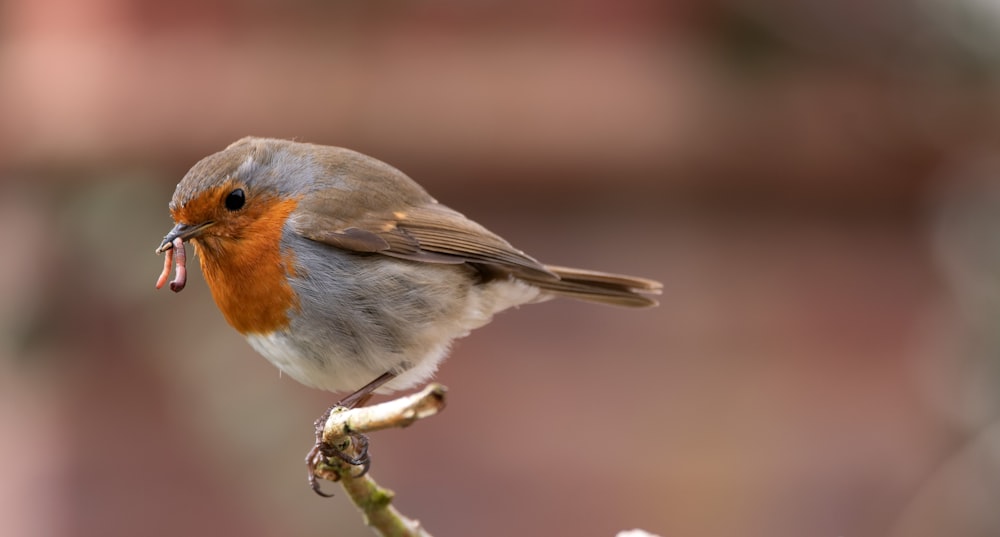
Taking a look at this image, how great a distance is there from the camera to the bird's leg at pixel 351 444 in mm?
2264

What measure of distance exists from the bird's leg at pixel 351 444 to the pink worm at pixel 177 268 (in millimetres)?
353

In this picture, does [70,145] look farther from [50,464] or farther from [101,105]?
[50,464]

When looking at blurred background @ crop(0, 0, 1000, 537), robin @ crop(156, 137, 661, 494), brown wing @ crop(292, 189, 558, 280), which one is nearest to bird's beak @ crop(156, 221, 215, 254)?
robin @ crop(156, 137, 661, 494)

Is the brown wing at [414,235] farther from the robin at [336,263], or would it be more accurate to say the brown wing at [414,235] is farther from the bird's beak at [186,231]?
the bird's beak at [186,231]

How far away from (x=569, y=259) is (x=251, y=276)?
8.94 feet

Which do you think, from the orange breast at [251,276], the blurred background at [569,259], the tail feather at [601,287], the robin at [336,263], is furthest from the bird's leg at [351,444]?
the blurred background at [569,259]

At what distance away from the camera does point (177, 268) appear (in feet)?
7.82

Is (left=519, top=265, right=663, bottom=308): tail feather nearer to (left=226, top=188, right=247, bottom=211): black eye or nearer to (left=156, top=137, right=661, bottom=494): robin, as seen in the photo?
(left=156, top=137, right=661, bottom=494): robin

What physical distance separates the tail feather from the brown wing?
0.18 m

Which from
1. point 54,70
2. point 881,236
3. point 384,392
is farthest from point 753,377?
point 54,70

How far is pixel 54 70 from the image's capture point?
509 cm

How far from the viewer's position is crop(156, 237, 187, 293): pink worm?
2.24 meters

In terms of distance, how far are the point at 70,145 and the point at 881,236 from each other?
11.6 ft

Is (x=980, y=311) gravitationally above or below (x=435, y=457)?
above
